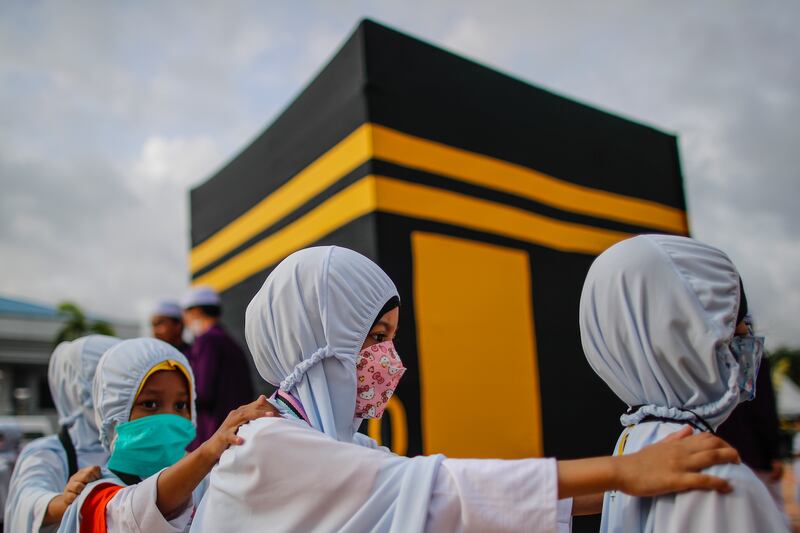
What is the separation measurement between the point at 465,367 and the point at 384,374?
359 centimetres

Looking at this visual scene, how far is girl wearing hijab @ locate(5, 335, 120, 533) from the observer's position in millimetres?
2250

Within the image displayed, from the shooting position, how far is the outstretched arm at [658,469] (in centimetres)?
114

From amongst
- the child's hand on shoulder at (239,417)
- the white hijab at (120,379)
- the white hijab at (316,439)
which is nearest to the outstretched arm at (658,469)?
the white hijab at (316,439)

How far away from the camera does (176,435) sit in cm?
237

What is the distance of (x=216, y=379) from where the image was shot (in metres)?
4.17

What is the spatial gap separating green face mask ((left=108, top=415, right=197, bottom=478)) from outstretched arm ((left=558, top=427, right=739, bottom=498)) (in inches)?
62.8

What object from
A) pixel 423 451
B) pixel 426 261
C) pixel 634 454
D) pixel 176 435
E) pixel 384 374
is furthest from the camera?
pixel 426 261

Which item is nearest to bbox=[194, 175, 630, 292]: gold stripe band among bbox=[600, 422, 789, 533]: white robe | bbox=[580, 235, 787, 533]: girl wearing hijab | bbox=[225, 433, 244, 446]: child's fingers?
bbox=[225, 433, 244, 446]: child's fingers

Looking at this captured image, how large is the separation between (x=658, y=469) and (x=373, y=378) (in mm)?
771

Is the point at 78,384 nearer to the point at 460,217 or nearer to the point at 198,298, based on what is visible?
the point at 198,298

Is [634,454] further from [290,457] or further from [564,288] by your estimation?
[564,288]

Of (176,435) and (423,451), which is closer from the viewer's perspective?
(176,435)

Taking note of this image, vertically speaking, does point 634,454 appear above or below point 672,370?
below

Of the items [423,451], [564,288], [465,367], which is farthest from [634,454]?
[564,288]
